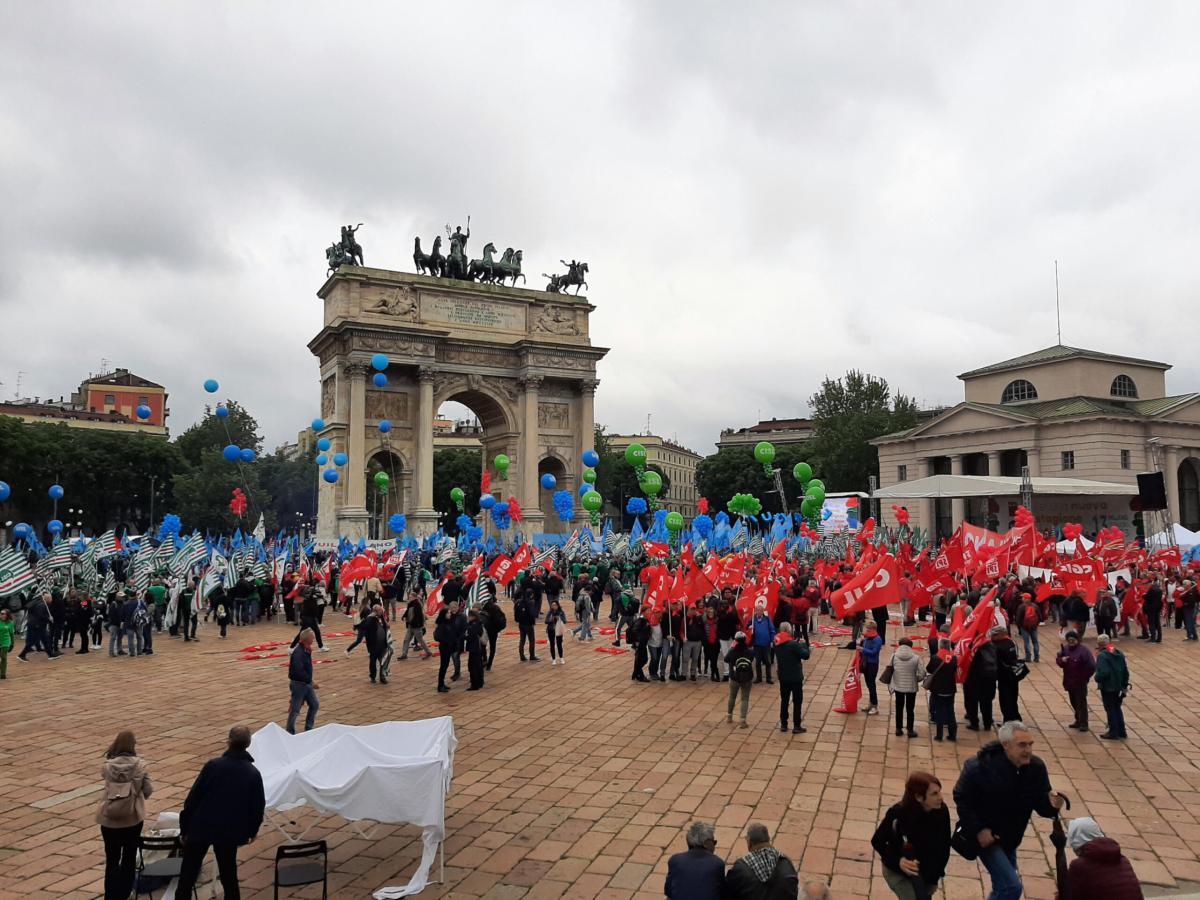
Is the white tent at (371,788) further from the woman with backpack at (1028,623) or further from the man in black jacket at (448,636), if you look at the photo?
the woman with backpack at (1028,623)

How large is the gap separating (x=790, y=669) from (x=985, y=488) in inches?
1360

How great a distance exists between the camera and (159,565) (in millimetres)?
24797

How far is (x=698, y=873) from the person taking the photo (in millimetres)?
4879

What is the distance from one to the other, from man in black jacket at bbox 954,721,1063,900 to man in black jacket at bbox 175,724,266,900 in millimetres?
4728

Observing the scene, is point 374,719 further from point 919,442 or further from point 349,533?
point 919,442

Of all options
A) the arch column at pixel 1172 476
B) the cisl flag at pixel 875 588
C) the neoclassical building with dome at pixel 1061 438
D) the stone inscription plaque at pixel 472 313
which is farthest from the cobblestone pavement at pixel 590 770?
the arch column at pixel 1172 476

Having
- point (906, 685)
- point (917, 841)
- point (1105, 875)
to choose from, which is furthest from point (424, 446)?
point (1105, 875)

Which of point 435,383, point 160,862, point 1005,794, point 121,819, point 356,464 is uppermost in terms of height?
point 435,383

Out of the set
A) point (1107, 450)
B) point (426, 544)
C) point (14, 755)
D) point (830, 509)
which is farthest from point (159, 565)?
point (1107, 450)

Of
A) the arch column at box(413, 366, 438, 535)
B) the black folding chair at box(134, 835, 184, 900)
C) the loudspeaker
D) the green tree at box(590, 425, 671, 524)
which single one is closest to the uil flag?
the black folding chair at box(134, 835, 184, 900)

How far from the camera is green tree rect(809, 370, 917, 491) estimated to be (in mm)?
69812

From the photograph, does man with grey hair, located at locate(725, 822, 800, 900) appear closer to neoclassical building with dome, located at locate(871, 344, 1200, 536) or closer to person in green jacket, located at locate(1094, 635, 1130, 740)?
person in green jacket, located at locate(1094, 635, 1130, 740)

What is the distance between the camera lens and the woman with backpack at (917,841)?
17.3 feet

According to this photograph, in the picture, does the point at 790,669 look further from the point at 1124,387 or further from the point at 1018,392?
the point at 1124,387
